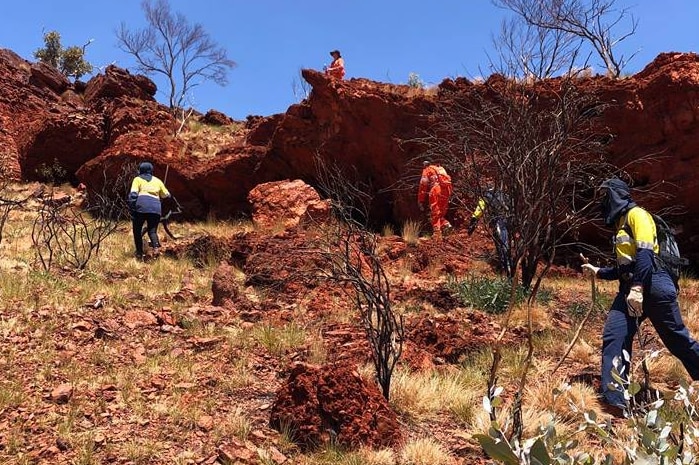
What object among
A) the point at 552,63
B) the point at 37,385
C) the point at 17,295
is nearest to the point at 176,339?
the point at 37,385

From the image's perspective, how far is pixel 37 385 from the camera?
4.37m

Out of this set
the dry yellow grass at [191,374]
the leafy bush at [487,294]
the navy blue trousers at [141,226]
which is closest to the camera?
the dry yellow grass at [191,374]

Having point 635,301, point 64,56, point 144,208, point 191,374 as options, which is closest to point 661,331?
point 635,301

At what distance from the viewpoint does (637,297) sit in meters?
4.42

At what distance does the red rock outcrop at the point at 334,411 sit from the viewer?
3768 millimetres

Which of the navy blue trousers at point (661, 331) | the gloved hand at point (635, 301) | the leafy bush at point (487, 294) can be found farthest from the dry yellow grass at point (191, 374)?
the gloved hand at point (635, 301)

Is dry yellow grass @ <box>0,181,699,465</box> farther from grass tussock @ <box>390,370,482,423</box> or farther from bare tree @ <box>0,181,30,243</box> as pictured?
bare tree @ <box>0,181,30,243</box>

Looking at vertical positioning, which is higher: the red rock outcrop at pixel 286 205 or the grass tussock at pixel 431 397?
the red rock outcrop at pixel 286 205

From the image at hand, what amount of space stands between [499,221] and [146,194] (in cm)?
579

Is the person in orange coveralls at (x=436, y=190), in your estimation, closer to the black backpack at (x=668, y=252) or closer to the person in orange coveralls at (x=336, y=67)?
the person in orange coveralls at (x=336, y=67)

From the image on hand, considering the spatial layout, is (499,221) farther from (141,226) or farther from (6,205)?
(6,205)

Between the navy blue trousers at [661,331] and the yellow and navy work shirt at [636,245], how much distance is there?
0.39ft

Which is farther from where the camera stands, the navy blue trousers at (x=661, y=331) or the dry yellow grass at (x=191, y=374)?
the navy blue trousers at (x=661, y=331)

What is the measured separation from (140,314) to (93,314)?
1.50 feet
